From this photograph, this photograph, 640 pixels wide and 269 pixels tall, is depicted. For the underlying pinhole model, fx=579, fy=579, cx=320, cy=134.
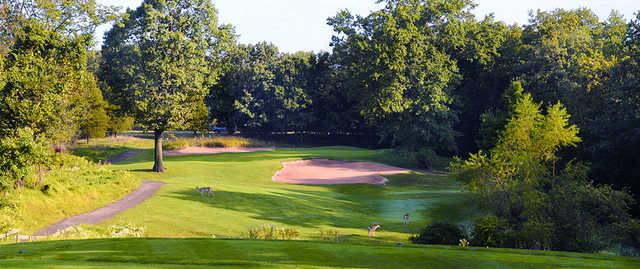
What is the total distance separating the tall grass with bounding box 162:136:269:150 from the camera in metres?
74.8

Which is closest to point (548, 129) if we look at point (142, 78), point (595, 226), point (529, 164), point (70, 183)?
point (529, 164)

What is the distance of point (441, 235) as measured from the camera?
23.4 metres

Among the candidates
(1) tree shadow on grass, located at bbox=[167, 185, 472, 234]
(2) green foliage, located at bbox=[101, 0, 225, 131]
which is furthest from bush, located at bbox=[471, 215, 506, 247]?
(2) green foliage, located at bbox=[101, 0, 225, 131]

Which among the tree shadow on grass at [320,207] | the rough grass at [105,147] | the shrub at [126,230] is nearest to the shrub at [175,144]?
the rough grass at [105,147]

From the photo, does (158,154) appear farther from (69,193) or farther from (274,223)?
(274,223)

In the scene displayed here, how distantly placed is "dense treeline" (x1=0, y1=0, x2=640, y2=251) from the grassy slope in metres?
8.19

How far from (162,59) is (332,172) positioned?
70.7 ft

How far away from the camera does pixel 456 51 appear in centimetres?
6650

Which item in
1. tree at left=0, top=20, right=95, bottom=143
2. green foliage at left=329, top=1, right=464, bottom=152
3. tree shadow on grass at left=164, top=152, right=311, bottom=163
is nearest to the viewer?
tree at left=0, top=20, right=95, bottom=143

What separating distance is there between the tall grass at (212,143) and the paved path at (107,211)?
38657mm

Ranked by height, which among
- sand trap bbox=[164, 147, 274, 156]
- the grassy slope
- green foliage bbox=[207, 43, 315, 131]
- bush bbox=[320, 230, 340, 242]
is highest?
green foliage bbox=[207, 43, 315, 131]

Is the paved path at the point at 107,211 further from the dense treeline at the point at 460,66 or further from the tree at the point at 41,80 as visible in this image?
the dense treeline at the point at 460,66

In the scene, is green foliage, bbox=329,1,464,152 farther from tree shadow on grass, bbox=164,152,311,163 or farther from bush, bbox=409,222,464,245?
bush, bbox=409,222,464,245

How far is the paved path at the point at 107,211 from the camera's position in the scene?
2511 centimetres
